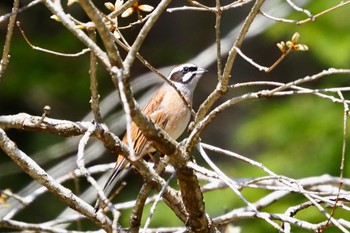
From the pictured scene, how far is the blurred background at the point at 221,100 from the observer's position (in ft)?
23.1

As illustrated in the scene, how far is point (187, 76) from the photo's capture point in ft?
20.0

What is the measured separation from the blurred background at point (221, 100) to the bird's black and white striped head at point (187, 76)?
1.77 feet

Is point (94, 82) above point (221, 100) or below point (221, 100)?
below

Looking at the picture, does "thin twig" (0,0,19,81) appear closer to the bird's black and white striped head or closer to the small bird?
the small bird

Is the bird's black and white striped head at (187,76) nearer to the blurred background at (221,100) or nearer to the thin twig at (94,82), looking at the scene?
the blurred background at (221,100)

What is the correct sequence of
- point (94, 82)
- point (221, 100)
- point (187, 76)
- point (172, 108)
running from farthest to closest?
point (221, 100)
point (187, 76)
point (172, 108)
point (94, 82)

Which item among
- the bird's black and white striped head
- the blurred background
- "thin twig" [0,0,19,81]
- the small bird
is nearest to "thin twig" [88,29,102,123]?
"thin twig" [0,0,19,81]

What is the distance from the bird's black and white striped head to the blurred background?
0.54 metres

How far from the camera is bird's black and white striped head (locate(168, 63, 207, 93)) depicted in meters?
6.02

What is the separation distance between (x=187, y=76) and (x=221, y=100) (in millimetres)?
3212

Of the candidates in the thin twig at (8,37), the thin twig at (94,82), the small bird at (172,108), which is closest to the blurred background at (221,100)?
the small bird at (172,108)

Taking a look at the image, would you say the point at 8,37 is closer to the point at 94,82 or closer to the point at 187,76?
the point at 94,82

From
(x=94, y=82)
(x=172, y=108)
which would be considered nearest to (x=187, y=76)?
(x=172, y=108)

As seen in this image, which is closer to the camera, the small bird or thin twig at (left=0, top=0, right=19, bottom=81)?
thin twig at (left=0, top=0, right=19, bottom=81)
